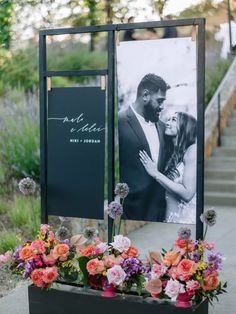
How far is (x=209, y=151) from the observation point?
1076cm

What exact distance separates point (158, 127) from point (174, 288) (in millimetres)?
1290

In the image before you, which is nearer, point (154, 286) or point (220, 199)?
point (154, 286)

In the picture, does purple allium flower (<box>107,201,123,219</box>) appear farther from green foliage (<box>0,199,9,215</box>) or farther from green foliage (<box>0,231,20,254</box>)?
green foliage (<box>0,199,9,215</box>)

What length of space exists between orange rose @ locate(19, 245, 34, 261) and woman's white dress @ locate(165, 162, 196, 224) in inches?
41.9

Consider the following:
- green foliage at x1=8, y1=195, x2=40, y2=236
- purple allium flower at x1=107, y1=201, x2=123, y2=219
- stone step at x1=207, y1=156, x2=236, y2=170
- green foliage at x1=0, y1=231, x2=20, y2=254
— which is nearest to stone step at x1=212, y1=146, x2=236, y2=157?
stone step at x1=207, y1=156, x2=236, y2=170

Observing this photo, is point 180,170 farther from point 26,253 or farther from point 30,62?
point 30,62

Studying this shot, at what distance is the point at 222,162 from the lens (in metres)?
10.5

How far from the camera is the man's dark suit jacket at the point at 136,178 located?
496cm

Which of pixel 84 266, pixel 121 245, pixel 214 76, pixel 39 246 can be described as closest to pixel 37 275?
pixel 39 246

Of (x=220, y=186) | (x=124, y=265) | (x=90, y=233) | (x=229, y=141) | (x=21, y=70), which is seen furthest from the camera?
(x=21, y=70)

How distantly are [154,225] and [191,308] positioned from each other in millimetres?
4352

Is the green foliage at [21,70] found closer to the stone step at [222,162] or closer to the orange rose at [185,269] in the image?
the stone step at [222,162]

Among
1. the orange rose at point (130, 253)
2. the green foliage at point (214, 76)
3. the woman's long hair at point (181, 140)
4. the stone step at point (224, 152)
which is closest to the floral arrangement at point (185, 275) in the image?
the orange rose at point (130, 253)

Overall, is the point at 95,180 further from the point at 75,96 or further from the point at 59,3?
the point at 59,3
